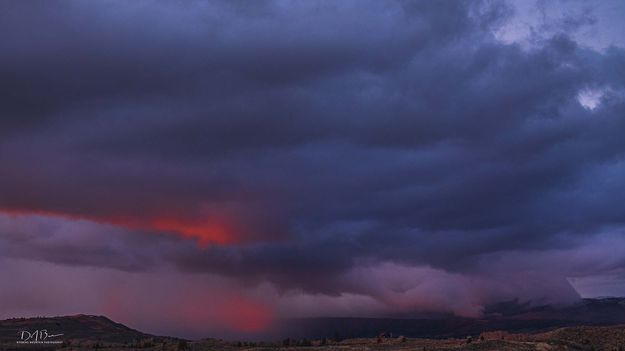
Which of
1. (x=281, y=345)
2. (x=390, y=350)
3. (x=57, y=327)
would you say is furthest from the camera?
(x=57, y=327)

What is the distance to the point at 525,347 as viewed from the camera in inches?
3314

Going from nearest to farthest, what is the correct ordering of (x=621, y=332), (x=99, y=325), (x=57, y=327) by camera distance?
1. (x=621, y=332)
2. (x=57, y=327)
3. (x=99, y=325)

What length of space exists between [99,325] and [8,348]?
207ft

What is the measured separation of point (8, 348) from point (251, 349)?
37.0m

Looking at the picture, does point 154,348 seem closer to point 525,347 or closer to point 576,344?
point 525,347

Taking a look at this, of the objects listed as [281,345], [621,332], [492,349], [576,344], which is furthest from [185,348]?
[621,332]

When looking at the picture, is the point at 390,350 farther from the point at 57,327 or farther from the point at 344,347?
the point at 57,327

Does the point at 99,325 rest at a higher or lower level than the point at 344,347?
higher

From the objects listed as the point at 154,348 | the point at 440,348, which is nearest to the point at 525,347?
the point at 440,348

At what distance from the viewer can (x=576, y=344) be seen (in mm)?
94750

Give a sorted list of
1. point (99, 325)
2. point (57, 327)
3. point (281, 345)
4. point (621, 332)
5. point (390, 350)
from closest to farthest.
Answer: point (390, 350), point (281, 345), point (621, 332), point (57, 327), point (99, 325)

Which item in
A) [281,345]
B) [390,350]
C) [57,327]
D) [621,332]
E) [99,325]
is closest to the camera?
[390,350]

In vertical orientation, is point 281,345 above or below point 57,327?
below

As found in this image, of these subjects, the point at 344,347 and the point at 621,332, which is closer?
the point at 344,347
